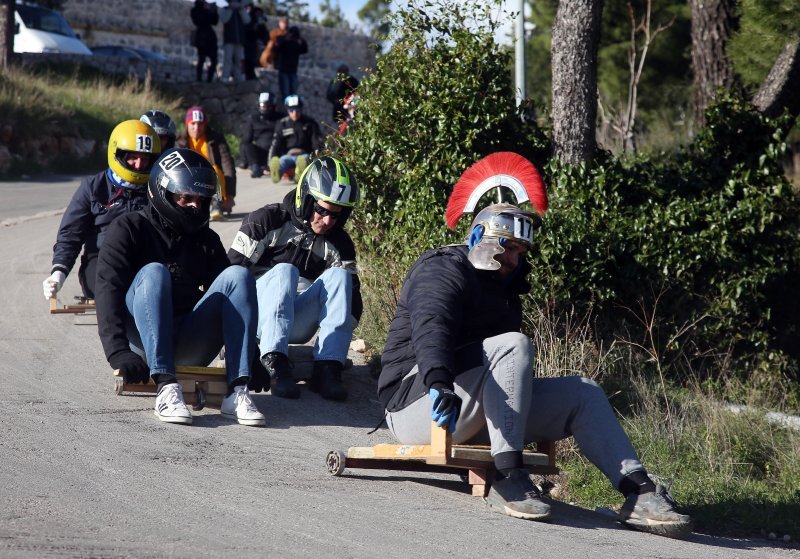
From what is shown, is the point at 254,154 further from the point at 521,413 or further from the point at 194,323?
the point at 521,413

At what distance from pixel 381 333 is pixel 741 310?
2855 millimetres

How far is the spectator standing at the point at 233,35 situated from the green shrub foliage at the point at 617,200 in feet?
50.3

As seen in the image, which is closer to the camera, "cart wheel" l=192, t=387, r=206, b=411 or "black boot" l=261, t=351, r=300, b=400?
"cart wheel" l=192, t=387, r=206, b=411

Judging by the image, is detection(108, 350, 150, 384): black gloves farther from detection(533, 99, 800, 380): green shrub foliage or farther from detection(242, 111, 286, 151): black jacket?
detection(242, 111, 286, 151): black jacket

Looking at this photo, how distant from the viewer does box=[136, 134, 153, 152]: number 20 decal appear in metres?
7.10

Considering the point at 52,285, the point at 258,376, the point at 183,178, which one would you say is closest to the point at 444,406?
the point at 258,376

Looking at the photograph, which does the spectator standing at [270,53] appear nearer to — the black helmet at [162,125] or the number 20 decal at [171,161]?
the black helmet at [162,125]

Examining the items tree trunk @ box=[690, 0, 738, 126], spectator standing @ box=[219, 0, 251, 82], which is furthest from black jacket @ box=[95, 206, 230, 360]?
spectator standing @ box=[219, 0, 251, 82]

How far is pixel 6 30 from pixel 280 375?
57.8ft

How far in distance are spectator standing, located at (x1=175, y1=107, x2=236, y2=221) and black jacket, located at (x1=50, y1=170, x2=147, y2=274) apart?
5226 millimetres

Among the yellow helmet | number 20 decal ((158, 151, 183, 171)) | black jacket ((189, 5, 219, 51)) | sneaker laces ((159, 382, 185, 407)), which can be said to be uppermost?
black jacket ((189, 5, 219, 51))

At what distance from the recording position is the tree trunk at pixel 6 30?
21203 mm

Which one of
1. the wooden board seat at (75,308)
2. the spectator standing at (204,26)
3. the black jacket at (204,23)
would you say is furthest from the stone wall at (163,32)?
the wooden board seat at (75,308)

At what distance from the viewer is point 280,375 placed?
640cm
